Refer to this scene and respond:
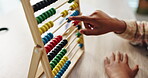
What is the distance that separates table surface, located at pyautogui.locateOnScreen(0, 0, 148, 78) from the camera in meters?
0.99

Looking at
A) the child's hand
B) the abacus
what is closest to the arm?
the child's hand

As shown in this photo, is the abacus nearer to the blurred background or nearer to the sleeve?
the sleeve

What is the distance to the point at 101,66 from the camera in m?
1.01

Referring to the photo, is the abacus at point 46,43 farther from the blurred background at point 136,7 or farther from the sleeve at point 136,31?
the blurred background at point 136,7

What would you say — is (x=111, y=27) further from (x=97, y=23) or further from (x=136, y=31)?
(x=136, y=31)

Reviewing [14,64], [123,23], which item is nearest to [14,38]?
[14,64]

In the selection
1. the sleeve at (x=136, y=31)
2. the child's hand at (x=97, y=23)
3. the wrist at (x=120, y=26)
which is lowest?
the sleeve at (x=136, y=31)

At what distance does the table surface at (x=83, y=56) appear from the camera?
99cm

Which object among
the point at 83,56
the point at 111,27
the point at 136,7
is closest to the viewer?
the point at 111,27

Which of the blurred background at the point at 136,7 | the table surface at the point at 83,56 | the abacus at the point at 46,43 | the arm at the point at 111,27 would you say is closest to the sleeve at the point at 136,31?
the arm at the point at 111,27

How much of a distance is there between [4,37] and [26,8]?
84 cm

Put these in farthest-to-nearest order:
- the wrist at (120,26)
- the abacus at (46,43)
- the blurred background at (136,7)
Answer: the blurred background at (136,7), the wrist at (120,26), the abacus at (46,43)

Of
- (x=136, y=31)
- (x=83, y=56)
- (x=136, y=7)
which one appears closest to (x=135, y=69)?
(x=136, y=31)

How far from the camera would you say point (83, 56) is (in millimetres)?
1102
